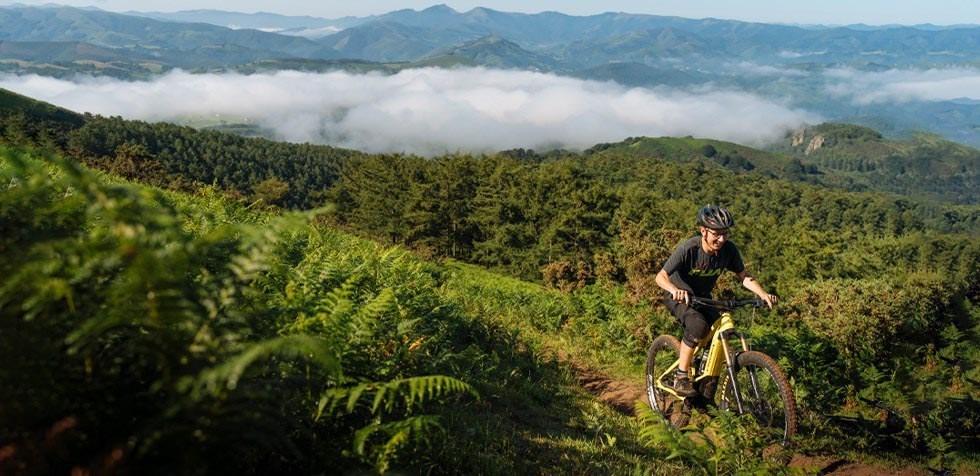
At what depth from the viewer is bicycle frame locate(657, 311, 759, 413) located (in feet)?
17.7

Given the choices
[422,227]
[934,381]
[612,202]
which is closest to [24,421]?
[934,381]

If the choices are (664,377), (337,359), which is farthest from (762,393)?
(337,359)

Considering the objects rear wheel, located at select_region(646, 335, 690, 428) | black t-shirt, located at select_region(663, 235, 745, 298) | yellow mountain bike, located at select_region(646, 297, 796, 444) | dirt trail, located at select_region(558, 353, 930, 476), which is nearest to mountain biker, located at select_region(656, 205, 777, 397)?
black t-shirt, located at select_region(663, 235, 745, 298)

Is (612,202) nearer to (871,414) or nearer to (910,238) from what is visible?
(871,414)

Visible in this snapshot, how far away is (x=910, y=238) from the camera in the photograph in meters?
76.6

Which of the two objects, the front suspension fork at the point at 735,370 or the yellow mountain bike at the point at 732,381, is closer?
the yellow mountain bike at the point at 732,381

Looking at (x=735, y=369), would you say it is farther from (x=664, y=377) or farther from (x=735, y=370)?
(x=664, y=377)

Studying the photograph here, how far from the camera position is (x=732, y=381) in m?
5.42

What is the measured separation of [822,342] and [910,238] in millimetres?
87315

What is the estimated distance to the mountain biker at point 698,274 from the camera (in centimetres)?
575

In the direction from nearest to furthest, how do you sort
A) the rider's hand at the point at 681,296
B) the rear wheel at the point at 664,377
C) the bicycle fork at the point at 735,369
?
the bicycle fork at the point at 735,369
the rider's hand at the point at 681,296
the rear wheel at the point at 664,377

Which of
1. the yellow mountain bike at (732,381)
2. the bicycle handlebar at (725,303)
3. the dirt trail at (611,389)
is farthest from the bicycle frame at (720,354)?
the dirt trail at (611,389)

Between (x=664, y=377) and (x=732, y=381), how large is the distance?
3.78 ft

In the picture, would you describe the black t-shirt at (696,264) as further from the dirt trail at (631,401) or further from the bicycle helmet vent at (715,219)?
the dirt trail at (631,401)
